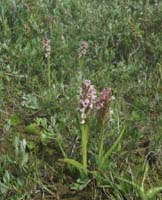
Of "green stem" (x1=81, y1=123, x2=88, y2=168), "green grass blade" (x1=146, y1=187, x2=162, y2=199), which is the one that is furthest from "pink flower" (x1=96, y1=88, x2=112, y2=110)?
"green grass blade" (x1=146, y1=187, x2=162, y2=199)

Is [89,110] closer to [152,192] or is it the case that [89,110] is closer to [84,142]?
[84,142]

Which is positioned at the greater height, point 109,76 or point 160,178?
point 109,76

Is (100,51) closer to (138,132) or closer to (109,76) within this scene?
(109,76)

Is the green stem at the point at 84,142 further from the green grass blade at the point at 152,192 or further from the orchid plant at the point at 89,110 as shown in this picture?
the green grass blade at the point at 152,192

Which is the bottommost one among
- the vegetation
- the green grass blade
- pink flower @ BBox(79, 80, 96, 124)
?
the green grass blade

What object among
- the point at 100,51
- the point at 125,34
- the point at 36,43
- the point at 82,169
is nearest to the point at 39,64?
the point at 36,43

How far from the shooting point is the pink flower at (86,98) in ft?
7.10

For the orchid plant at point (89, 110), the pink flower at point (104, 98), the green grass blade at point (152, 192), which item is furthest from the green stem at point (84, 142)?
the green grass blade at point (152, 192)

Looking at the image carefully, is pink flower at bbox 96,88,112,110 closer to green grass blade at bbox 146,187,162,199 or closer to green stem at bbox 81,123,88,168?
green stem at bbox 81,123,88,168

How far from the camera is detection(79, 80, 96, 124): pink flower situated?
7.10 feet

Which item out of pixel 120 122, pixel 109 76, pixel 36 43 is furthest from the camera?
pixel 36 43

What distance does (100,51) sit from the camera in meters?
3.61

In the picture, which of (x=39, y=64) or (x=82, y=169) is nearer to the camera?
(x=82, y=169)

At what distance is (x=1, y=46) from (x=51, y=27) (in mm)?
503
